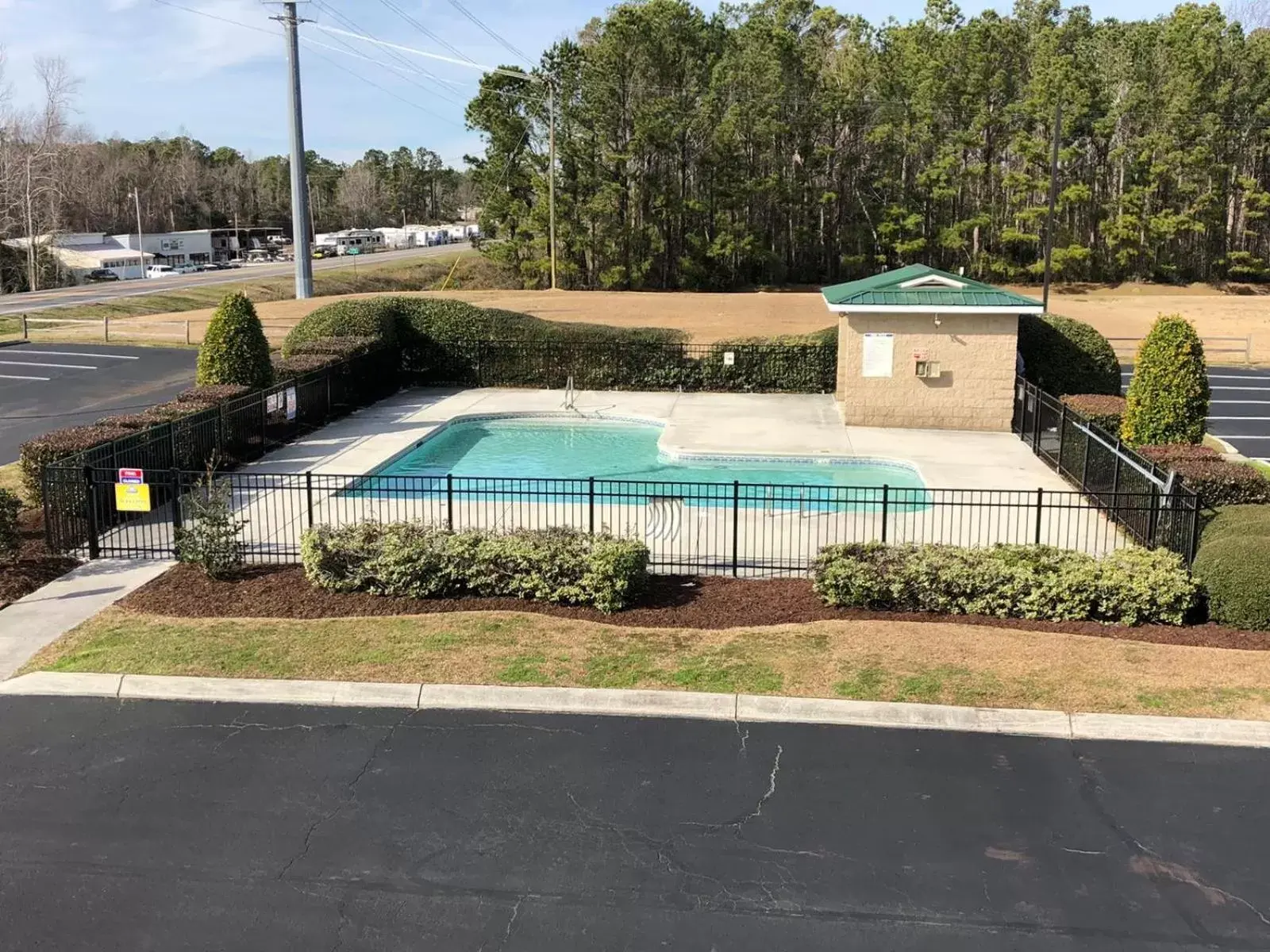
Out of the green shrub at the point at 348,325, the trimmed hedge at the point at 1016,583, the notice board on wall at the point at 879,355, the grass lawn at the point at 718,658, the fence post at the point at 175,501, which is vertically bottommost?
the grass lawn at the point at 718,658

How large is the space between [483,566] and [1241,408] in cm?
2344

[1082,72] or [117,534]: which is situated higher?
[1082,72]

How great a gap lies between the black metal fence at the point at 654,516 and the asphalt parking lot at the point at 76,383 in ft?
24.2

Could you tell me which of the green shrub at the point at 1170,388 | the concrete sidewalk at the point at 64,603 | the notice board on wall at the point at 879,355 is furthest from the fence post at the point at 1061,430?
the concrete sidewalk at the point at 64,603

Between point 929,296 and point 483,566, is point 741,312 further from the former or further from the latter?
point 483,566

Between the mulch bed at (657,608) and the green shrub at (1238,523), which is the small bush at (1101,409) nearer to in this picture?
the green shrub at (1238,523)

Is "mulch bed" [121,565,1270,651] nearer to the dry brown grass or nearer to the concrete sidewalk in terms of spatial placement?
the concrete sidewalk

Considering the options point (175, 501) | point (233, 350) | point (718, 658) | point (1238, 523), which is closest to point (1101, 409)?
point (1238, 523)

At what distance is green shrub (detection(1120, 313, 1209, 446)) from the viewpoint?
58.6 feet

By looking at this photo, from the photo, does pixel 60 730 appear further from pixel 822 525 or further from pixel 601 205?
pixel 601 205

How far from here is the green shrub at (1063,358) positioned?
1021 inches

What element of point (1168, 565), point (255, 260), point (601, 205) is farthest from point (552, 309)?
point (255, 260)

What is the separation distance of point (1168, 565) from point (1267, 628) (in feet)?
3.47

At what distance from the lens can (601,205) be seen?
2201 inches
